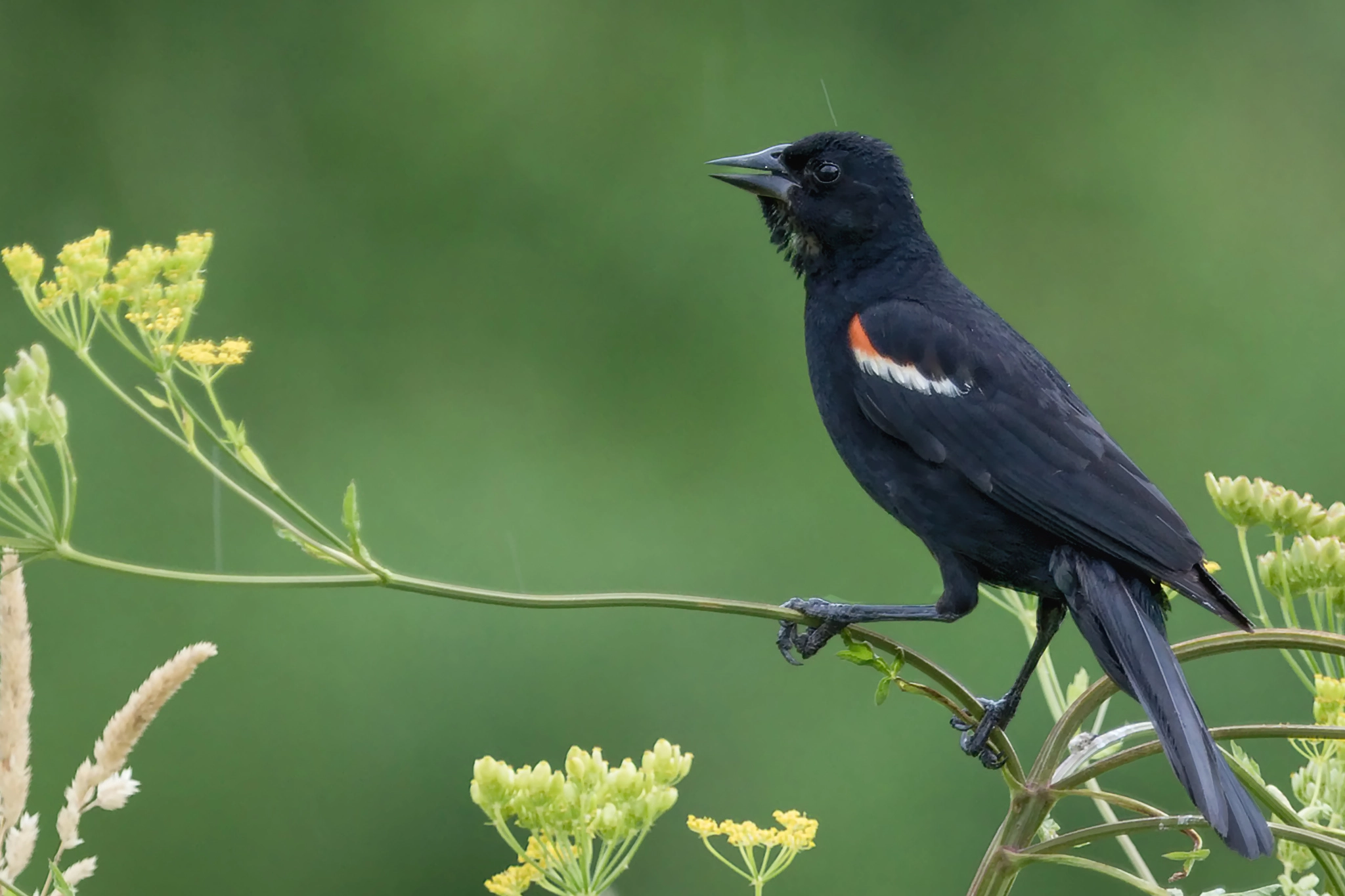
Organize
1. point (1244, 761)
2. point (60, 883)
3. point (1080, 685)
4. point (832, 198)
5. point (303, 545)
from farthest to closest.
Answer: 1. point (832, 198)
2. point (1080, 685)
3. point (1244, 761)
4. point (303, 545)
5. point (60, 883)

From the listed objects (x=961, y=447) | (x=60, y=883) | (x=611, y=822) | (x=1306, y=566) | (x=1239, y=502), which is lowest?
(x=60, y=883)

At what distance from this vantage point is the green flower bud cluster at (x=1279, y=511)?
4.29 ft

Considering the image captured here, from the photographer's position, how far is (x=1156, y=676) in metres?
1.28

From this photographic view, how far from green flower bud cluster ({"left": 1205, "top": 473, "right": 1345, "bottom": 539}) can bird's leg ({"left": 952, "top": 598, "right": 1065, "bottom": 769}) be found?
23 centimetres

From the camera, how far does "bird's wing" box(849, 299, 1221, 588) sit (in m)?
1.46

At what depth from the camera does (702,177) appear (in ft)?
16.9

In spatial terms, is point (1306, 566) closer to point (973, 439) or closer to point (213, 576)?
point (973, 439)

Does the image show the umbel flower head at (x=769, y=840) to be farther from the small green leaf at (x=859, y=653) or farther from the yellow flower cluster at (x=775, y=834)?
the small green leaf at (x=859, y=653)

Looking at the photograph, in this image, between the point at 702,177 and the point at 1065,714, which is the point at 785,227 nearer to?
the point at 1065,714

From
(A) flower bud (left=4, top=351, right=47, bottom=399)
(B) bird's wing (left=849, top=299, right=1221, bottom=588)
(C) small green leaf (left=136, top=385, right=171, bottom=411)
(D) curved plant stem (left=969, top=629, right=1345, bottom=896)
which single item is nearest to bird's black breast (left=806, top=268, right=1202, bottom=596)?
(B) bird's wing (left=849, top=299, right=1221, bottom=588)

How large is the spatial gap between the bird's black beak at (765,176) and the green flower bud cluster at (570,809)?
1061 millimetres

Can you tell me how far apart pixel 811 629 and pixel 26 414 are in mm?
818

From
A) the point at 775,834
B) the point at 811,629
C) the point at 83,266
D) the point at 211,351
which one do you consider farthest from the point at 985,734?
the point at 83,266

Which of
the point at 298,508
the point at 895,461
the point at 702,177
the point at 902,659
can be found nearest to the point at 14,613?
the point at 298,508
